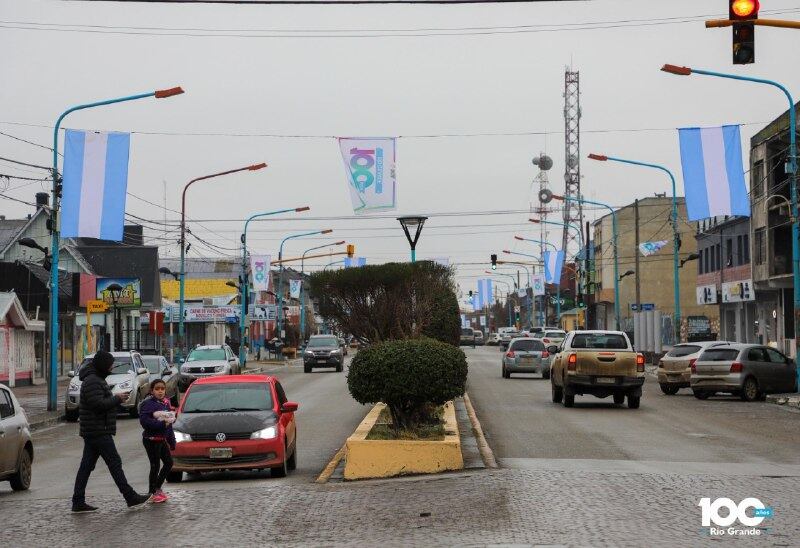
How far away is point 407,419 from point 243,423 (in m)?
2.80

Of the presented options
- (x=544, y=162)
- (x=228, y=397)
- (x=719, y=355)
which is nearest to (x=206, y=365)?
(x=719, y=355)

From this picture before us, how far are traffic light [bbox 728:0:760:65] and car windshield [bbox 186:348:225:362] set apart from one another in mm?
29421

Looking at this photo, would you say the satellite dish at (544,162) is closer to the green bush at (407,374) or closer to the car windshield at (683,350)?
the car windshield at (683,350)

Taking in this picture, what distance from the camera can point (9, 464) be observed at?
16.2 m

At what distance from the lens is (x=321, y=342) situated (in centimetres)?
6203

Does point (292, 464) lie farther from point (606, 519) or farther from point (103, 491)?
point (606, 519)

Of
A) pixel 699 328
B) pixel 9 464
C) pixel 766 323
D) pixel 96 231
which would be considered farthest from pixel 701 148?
pixel 699 328

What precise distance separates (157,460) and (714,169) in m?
23.7

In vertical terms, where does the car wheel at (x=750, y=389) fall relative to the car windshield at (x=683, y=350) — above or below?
below

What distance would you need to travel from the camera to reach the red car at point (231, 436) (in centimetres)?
1711

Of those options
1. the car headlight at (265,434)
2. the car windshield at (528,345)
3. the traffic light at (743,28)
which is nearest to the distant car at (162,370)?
the car windshield at (528,345)

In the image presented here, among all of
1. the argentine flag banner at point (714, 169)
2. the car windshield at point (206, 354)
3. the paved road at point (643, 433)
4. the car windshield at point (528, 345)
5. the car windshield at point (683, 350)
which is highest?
the argentine flag banner at point (714, 169)

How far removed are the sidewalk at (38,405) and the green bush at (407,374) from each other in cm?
1411

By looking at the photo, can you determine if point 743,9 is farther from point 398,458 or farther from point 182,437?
point 182,437
